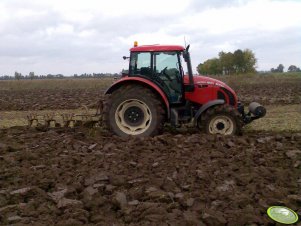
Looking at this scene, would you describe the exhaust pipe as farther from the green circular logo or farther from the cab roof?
the green circular logo

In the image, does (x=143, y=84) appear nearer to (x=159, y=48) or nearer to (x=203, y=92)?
(x=159, y=48)

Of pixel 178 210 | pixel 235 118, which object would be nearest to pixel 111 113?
pixel 235 118

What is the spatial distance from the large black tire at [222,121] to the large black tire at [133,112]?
Answer: 92 centimetres

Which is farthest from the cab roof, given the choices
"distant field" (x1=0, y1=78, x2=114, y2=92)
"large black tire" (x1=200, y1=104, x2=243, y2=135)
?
"distant field" (x1=0, y1=78, x2=114, y2=92)

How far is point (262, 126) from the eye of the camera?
9.93 m

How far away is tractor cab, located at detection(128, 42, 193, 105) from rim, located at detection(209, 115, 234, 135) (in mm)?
936

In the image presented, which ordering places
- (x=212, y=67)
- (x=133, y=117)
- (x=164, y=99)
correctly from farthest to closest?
(x=212, y=67) < (x=133, y=117) < (x=164, y=99)

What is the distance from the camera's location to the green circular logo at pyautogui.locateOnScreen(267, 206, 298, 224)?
4047mm

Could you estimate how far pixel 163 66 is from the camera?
27.0 feet

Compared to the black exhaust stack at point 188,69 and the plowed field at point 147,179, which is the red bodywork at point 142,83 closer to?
the black exhaust stack at point 188,69

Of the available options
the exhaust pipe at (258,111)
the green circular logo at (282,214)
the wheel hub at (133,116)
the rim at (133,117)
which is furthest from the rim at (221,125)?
the green circular logo at (282,214)

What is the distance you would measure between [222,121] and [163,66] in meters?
1.73

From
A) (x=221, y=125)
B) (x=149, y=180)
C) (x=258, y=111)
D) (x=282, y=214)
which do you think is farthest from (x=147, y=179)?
(x=258, y=111)

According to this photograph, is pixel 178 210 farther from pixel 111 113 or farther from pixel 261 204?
pixel 111 113
